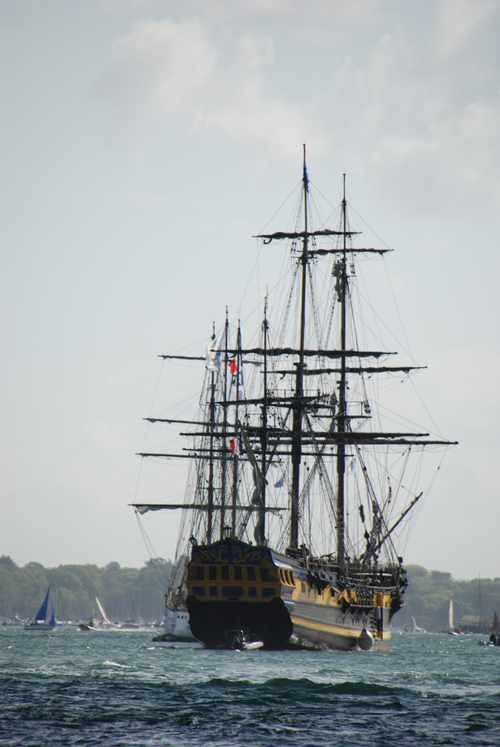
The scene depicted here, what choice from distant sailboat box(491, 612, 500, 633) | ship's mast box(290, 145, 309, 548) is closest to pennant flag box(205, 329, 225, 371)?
ship's mast box(290, 145, 309, 548)

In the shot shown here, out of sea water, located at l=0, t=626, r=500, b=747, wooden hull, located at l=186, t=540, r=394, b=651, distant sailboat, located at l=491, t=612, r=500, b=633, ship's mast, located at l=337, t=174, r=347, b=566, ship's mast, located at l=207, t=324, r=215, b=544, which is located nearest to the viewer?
sea water, located at l=0, t=626, r=500, b=747

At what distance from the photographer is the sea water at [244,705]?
96.1ft

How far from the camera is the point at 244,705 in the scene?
116 feet

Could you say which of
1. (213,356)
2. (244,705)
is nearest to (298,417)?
(213,356)

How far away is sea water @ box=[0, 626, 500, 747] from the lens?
96.1 feet

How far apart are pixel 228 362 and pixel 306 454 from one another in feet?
37.9

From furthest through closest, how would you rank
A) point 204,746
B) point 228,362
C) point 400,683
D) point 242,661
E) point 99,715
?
1. point 228,362
2. point 242,661
3. point 400,683
4. point 99,715
5. point 204,746

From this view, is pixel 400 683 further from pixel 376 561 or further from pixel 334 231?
pixel 334 231

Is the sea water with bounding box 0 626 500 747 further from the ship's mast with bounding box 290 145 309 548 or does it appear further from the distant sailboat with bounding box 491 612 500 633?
the distant sailboat with bounding box 491 612 500 633

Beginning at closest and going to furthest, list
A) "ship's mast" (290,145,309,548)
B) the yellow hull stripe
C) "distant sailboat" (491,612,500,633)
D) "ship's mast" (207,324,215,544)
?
1. the yellow hull stripe
2. "ship's mast" (290,145,309,548)
3. "ship's mast" (207,324,215,544)
4. "distant sailboat" (491,612,500,633)

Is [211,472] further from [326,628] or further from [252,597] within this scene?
[252,597]

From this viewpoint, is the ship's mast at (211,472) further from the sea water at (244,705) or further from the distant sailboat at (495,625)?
the distant sailboat at (495,625)

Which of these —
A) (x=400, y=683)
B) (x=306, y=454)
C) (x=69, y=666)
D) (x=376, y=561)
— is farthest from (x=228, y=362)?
(x=400, y=683)

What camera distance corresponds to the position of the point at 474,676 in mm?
52875
